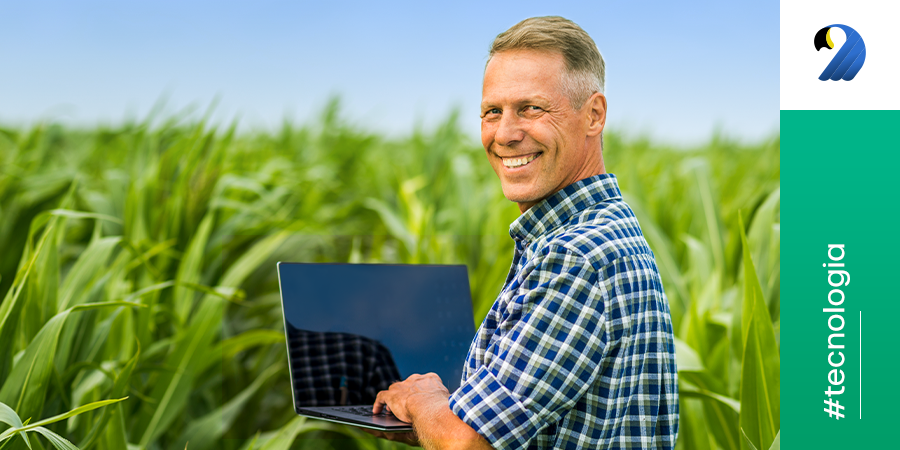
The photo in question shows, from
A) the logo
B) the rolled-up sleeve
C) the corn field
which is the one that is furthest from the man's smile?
the logo

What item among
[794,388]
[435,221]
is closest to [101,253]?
[435,221]

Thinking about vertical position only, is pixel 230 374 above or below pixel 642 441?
below

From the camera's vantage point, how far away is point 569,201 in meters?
0.77

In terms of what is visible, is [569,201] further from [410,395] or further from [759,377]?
[759,377]

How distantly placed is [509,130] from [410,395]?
0.34 meters

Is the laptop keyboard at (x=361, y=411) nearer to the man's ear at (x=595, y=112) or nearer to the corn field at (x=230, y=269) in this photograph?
the corn field at (x=230, y=269)

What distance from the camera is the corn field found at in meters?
1.10

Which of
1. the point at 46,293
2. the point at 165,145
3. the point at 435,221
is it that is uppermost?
the point at 165,145

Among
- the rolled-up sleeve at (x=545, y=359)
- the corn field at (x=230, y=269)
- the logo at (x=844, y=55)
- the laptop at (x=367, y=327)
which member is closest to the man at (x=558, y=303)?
the rolled-up sleeve at (x=545, y=359)

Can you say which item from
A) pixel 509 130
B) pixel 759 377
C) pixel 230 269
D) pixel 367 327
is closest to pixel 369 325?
pixel 367 327

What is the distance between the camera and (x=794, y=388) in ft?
4.37

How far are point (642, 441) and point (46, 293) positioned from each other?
1039 millimetres

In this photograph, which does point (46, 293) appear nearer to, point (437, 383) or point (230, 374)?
point (230, 374)

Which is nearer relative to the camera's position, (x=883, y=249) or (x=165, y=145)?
(x=883, y=249)
